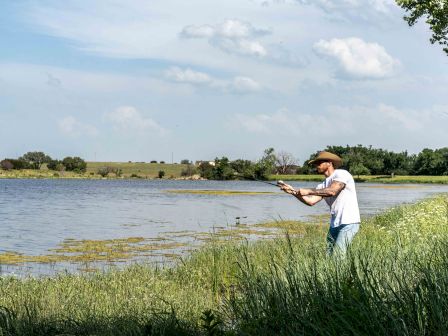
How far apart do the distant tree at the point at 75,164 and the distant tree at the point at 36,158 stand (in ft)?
14.0

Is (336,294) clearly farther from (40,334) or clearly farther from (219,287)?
(219,287)

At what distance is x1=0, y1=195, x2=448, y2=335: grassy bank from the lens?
16.9 ft

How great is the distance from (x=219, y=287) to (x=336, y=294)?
4945 mm

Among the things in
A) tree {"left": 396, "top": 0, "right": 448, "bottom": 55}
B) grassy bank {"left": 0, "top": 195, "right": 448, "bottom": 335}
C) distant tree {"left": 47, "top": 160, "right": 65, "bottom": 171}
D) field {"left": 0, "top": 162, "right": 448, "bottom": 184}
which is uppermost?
tree {"left": 396, "top": 0, "right": 448, "bottom": 55}

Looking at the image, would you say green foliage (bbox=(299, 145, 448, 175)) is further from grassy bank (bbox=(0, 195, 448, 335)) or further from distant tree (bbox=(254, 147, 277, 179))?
grassy bank (bbox=(0, 195, 448, 335))

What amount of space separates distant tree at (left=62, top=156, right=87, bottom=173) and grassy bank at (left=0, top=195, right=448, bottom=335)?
132217 millimetres

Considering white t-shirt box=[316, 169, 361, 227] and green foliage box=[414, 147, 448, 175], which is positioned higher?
green foliage box=[414, 147, 448, 175]

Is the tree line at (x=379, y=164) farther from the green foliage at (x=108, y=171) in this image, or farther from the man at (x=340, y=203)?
the man at (x=340, y=203)

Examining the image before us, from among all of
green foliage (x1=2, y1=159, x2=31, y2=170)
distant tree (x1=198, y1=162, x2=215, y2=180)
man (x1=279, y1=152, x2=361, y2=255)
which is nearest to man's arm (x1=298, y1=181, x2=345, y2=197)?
man (x1=279, y1=152, x2=361, y2=255)

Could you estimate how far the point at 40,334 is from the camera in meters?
6.98

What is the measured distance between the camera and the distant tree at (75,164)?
14059 centimetres

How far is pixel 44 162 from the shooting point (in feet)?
478

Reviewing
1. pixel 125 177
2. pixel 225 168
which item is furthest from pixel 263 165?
pixel 125 177

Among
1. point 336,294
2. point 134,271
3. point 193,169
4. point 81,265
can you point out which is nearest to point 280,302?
point 336,294
